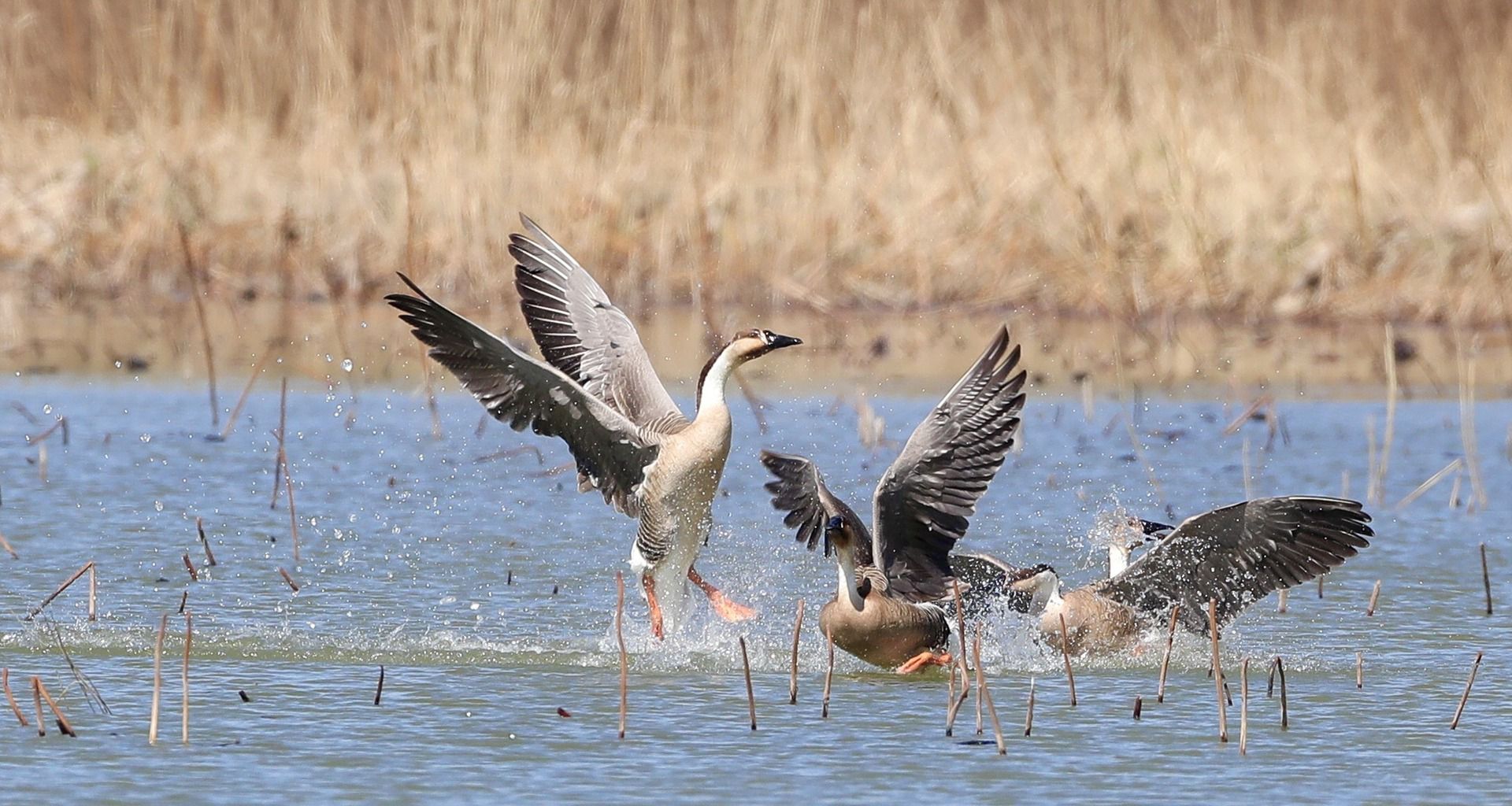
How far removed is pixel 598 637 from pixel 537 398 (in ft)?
2.64

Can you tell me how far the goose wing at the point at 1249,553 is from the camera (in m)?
6.95

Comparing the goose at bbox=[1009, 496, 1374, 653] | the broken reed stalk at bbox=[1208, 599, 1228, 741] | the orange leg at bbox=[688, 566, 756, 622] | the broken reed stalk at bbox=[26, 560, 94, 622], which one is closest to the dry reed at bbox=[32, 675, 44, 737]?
the broken reed stalk at bbox=[26, 560, 94, 622]

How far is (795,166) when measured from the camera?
1566cm

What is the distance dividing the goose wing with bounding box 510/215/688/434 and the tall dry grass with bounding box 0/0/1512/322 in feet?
21.7

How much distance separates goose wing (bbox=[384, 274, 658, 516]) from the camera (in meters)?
6.92

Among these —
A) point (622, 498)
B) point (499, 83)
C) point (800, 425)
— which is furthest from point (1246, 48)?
point (622, 498)

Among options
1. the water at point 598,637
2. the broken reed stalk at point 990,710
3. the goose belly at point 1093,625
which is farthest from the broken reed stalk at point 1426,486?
the broken reed stalk at point 990,710

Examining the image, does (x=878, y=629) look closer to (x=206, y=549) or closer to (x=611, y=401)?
(x=611, y=401)

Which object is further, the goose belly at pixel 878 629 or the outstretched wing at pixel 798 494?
the outstretched wing at pixel 798 494

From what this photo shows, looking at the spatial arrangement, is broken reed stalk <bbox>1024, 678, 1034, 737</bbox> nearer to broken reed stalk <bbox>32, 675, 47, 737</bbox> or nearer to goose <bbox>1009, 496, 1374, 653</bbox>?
goose <bbox>1009, 496, 1374, 653</bbox>

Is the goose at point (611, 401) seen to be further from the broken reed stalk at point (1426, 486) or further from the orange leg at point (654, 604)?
the broken reed stalk at point (1426, 486)

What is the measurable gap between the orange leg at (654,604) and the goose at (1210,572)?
3.92ft

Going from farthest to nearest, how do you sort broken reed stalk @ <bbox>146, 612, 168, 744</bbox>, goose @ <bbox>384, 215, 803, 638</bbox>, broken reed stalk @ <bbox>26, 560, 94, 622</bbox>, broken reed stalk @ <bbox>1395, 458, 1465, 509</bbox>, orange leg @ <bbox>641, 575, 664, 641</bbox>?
broken reed stalk @ <bbox>1395, 458, 1465, 509</bbox>
orange leg @ <bbox>641, 575, 664, 641</bbox>
goose @ <bbox>384, 215, 803, 638</bbox>
broken reed stalk @ <bbox>26, 560, 94, 622</bbox>
broken reed stalk @ <bbox>146, 612, 168, 744</bbox>

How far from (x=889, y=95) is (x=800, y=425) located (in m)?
5.27
